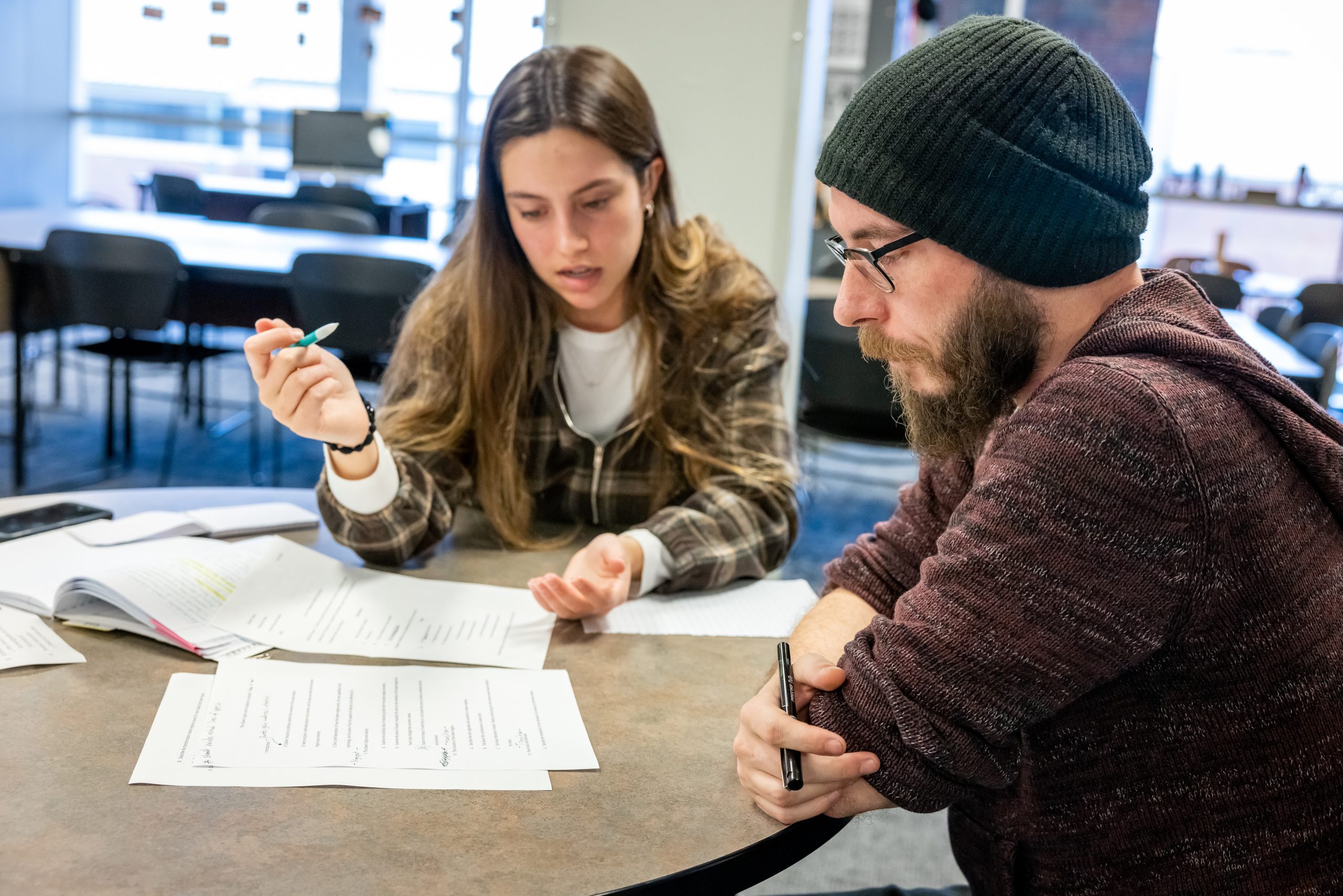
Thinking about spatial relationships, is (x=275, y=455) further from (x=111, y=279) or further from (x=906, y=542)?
(x=906, y=542)

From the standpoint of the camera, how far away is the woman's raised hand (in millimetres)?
1360

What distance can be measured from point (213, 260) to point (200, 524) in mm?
2719

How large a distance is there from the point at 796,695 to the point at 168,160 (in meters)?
8.70

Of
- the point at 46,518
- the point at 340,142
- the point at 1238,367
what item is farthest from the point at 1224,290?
the point at 340,142

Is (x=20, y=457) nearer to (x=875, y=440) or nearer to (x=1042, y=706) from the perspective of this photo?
(x=875, y=440)

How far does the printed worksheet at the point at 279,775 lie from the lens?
94 cm

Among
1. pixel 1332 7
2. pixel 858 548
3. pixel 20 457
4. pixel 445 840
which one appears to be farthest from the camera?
pixel 1332 7

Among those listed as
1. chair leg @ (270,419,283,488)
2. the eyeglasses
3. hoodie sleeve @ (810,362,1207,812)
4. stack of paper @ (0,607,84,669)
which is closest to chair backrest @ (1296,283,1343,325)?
chair leg @ (270,419,283,488)

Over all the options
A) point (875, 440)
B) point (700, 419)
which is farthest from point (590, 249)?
point (875, 440)

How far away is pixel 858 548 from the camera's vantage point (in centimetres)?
135

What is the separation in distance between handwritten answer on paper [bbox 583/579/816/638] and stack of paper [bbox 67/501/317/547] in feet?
1.67

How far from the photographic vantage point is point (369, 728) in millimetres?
1047

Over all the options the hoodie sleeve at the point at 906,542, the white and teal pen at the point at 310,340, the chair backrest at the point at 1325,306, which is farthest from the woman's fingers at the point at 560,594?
the chair backrest at the point at 1325,306

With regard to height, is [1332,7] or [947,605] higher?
[1332,7]
